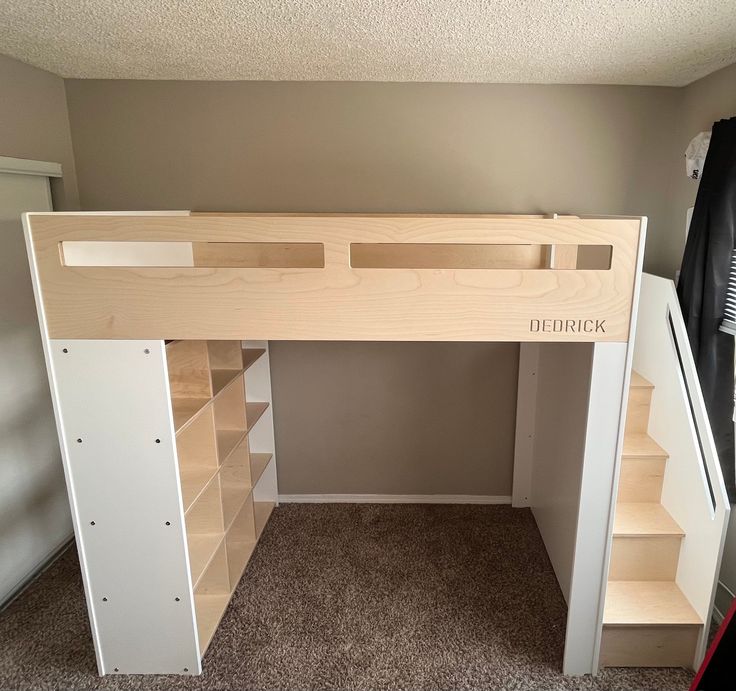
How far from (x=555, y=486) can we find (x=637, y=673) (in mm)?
757

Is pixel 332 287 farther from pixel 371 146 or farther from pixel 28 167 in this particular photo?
pixel 28 167

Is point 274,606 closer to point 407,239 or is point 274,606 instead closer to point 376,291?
point 376,291

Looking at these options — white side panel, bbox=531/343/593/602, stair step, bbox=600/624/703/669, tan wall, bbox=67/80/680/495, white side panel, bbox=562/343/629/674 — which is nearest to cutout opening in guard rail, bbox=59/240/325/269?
tan wall, bbox=67/80/680/495

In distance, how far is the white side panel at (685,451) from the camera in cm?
172

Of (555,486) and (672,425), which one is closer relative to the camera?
(672,425)

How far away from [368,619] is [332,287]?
4.81 feet

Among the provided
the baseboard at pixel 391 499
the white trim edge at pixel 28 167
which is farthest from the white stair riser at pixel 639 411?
A: the white trim edge at pixel 28 167

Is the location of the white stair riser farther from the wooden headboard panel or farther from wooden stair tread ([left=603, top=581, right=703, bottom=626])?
the wooden headboard panel

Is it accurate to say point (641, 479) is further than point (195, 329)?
Yes

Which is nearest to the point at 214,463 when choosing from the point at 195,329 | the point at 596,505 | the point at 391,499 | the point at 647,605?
the point at 195,329

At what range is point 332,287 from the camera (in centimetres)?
149

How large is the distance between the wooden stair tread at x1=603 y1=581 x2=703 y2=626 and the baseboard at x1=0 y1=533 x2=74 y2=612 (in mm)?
2469

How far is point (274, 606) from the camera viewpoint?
2164 millimetres

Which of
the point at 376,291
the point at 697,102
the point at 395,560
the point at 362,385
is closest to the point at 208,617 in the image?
the point at 395,560
